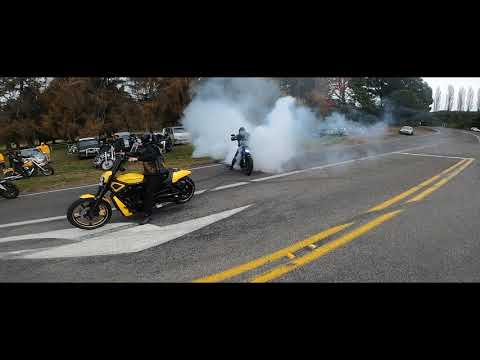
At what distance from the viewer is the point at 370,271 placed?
331cm

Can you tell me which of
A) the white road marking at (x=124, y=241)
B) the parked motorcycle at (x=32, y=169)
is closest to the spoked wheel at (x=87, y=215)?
the white road marking at (x=124, y=241)

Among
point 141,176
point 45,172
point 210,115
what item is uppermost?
point 210,115

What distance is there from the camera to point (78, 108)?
26875 mm

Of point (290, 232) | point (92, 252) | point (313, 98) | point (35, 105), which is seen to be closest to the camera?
point (92, 252)

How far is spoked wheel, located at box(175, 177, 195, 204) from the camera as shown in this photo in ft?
20.5

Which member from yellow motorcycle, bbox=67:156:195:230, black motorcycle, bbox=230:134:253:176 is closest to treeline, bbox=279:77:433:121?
black motorcycle, bbox=230:134:253:176

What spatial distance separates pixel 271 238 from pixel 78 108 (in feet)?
93.9

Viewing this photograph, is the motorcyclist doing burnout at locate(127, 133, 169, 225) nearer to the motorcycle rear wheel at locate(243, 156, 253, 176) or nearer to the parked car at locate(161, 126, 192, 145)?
the motorcycle rear wheel at locate(243, 156, 253, 176)

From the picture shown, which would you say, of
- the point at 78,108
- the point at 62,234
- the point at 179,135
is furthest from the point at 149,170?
the point at 78,108

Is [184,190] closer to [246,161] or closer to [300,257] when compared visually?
[246,161]
